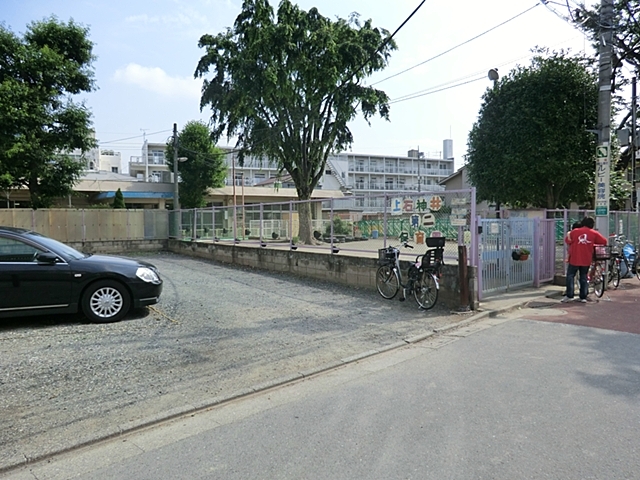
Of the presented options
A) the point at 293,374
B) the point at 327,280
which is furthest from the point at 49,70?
the point at 293,374

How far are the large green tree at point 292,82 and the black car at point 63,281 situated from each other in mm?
13457

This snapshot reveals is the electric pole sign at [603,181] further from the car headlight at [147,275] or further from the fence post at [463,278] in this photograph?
the car headlight at [147,275]

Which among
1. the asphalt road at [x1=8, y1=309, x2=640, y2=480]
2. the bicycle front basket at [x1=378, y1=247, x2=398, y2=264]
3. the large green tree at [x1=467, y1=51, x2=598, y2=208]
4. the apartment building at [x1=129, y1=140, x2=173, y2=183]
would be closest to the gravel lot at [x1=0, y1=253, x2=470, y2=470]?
the asphalt road at [x1=8, y1=309, x2=640, y2=480]

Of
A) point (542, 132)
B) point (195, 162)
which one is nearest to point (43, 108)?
point (195, 162)

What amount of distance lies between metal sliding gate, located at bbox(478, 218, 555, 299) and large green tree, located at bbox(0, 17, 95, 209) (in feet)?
64.5

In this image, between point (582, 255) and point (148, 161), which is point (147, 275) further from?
point (148, 161)

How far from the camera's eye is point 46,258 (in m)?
6.79

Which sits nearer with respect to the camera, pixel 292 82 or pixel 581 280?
pixel 581 280

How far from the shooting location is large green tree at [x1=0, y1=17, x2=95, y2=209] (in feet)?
63.6

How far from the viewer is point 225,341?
631 cm

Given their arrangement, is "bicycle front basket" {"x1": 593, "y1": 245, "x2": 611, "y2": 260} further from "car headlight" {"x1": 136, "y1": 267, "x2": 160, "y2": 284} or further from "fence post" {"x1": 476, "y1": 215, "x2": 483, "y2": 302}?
"car headlight" {"x1": 136, "y1": 267, "x2": 160, "y2": 284}

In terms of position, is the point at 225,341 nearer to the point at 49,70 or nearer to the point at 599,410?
the point at 599,410

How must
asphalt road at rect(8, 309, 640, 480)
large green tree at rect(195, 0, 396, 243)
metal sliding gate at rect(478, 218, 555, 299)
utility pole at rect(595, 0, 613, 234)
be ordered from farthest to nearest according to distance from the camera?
1. large green tree at rect(195, 0, 396, 243)
2. utility pole at rect(595, 0, 613, 234)
3. metal sliding gate at rect(478, 218, 555, 299)
4. asphalt road at rect(8, 309, 640, 480)

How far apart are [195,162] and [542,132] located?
2581 cm
